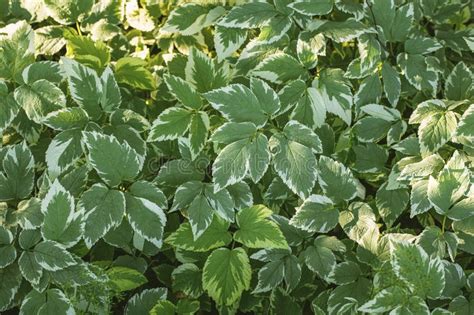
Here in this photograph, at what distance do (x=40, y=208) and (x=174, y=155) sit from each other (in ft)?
1.58

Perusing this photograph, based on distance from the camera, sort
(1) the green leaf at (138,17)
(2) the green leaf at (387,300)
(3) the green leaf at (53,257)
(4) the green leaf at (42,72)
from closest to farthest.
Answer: (2) the green leaf at (387,300), (3) the green leaf at (53,257), (4) the green leaf at (42,72), (1) the green leaf at (138,17)

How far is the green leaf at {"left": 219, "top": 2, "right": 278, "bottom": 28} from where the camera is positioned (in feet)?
6.08

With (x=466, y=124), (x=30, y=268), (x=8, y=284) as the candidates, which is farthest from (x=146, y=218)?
(x=466, y=124)

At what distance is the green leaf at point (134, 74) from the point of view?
2035 mm

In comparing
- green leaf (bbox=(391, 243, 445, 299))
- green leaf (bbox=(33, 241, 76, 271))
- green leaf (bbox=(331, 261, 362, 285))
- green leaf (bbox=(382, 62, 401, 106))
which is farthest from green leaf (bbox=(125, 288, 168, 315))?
green leaf (bbox=(382, 62, 401, 106))

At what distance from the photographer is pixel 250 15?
1.87 meters

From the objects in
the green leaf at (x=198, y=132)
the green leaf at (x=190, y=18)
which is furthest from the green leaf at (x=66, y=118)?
the green leaf at (x=190, y=18)

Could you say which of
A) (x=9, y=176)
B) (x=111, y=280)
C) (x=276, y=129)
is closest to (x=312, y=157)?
(x=276, y=129)

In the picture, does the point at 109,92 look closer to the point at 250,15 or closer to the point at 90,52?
the point at 90,52

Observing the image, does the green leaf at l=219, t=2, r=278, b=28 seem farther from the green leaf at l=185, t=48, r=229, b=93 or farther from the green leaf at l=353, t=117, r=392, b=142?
the green leaf at l=353, t=117, r=392, b=142

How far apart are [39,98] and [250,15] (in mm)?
723

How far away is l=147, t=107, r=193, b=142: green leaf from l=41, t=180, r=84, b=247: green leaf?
32cm

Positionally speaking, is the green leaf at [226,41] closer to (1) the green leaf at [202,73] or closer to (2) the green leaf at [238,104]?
(1) the green leaf at [202,73]

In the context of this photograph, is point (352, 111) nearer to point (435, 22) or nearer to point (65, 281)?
point (435, 22)
